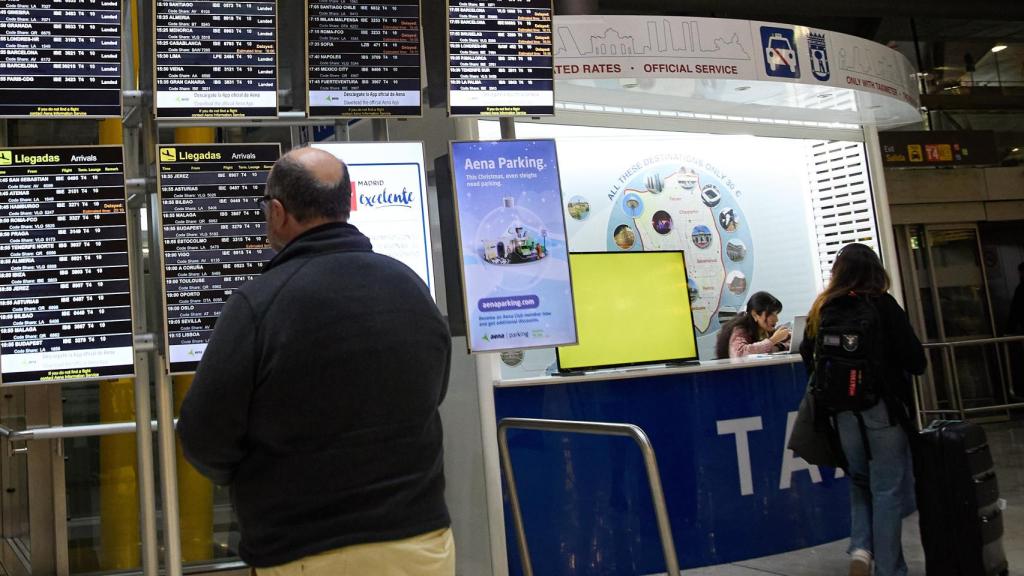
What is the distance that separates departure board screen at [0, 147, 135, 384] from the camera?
2668 millimetres

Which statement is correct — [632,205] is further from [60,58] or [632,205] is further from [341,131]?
[60,58]

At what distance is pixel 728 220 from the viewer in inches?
265

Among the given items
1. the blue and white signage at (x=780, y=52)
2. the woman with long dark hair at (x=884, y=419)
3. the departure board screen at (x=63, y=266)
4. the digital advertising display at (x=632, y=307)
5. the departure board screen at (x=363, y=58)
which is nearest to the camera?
the departure board screen at (x=63, y=266)

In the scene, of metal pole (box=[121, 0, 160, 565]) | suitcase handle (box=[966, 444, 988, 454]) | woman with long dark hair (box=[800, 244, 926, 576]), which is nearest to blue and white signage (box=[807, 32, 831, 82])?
woman with long dark hair (box=[800, 244, 926, 576])

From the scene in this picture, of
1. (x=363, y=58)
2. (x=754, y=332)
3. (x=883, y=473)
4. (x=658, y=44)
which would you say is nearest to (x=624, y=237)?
(x=754, y=332)

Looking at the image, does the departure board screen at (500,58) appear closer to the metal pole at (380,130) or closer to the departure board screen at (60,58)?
the metal pole at (380,130)

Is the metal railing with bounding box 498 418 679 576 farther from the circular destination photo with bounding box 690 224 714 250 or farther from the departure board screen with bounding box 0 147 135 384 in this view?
the circular destination photo with bounding box 690 224 714 250

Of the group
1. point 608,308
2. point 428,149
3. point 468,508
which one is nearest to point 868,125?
point 608,308

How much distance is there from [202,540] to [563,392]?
1787 mm

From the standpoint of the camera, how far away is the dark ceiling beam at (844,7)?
9.91 meters

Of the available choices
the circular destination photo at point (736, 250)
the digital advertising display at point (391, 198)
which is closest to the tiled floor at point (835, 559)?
the circular destination photo at point (736, 250)

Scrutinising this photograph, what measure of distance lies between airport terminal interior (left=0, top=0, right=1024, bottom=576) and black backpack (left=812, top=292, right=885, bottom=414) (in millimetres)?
596

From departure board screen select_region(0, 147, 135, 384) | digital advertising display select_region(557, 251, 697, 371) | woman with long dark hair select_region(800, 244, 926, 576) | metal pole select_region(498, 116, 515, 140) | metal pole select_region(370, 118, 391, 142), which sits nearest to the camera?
departure board screen select_region(0, 147, 135, 384)

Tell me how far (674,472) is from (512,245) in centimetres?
210
